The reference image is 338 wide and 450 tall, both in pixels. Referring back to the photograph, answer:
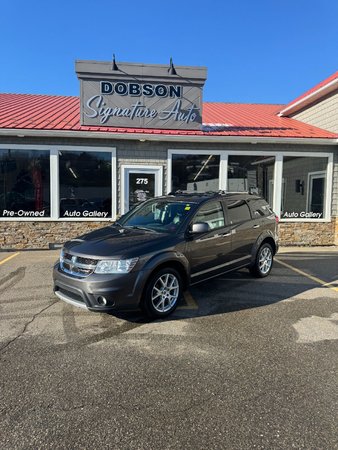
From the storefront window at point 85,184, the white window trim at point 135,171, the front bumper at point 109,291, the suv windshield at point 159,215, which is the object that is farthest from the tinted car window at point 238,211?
the storefront window at point 85,184

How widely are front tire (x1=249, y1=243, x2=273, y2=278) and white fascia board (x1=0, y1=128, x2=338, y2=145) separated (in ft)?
14.7

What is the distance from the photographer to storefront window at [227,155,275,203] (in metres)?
10.8

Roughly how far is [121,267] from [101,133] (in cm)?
641

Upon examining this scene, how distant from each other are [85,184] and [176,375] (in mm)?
7776

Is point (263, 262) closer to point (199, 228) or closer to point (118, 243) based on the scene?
point (199, 228)

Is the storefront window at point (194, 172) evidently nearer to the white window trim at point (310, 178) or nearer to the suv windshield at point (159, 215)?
the white window trim at point (310, 178)

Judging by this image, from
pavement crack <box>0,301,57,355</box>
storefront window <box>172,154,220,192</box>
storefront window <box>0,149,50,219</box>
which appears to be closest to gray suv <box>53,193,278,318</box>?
pavement crack <box>0,301,57,355</box>

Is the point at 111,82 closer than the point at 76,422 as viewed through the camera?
No

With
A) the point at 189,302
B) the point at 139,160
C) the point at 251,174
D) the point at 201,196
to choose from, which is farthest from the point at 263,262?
the point at 139,160

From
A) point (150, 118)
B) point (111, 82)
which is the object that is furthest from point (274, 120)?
point (111, 82)

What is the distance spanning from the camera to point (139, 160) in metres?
10.3

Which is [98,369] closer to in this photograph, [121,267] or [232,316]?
[121,267]

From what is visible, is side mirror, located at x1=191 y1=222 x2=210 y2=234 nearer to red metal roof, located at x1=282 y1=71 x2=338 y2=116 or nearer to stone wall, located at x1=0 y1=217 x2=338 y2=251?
stone wall, located at x1=0 y1=217 x2=338 y2=251

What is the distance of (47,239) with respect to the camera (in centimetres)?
1016
